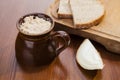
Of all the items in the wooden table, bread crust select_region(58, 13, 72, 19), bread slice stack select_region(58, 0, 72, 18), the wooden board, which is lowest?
the wooden table

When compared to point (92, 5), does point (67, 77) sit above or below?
below

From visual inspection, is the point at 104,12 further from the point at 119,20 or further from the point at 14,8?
the point at 14,8

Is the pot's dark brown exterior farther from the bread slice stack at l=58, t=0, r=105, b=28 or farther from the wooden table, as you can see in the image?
the bread slice stack at l=58, t=0, r=105, b=28

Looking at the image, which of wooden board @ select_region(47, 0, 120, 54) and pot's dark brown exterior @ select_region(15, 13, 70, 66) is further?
wooden board @ select_region(47, 0, 120, 54)

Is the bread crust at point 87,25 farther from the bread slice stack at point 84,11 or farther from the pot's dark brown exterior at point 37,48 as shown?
the pot's dark brown exterior at point 37,48

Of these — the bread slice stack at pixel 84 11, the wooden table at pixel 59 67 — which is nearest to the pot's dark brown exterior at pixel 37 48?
the wooden table at pixel 59 67

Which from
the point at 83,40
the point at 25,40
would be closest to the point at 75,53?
the point at 83,40

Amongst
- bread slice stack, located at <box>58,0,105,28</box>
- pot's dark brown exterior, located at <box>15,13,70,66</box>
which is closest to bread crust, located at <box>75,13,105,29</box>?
bread slice stack, located at <box>58,0,105,28</box>

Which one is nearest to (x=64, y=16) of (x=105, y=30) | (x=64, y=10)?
(x=64, y=10)
